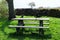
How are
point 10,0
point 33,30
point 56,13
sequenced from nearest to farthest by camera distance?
point 33,30 → point 10,0 → point 56,13

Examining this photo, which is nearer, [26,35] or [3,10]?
[26,35]

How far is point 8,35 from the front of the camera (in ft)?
24.9

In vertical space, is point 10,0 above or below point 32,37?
above

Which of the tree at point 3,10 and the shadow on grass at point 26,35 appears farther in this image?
the tree at point 3,10

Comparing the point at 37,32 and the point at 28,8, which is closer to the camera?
the point at 37,32

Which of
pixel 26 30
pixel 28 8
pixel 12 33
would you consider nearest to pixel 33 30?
pixel 26 30

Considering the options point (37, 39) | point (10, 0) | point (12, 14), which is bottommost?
point (37, 39)

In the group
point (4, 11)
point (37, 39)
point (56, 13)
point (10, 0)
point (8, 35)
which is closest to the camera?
point (37, 39)

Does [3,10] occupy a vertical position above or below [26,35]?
above

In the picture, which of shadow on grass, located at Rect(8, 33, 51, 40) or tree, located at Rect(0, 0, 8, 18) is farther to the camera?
tree, located at Rect(0, 0, 8, 18)

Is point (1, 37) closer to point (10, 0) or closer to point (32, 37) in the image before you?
point (32, 37)

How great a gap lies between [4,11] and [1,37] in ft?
21.0

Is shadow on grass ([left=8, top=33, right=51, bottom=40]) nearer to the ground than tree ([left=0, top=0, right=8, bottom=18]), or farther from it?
nearer to the ground

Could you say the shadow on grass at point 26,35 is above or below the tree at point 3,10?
below
